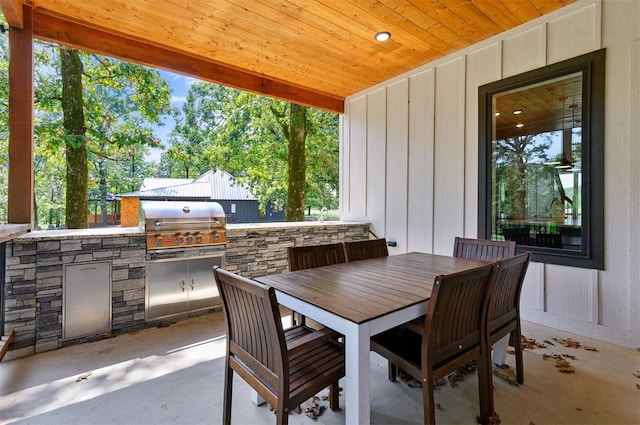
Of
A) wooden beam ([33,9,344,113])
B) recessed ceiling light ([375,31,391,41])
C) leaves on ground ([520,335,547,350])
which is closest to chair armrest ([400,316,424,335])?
leaves on ground ([520,335,547,350])

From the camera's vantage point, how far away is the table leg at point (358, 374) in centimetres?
132

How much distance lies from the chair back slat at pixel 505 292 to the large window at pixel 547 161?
1.50 meters

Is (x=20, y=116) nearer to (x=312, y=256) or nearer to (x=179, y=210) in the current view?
(x=179, y=210)

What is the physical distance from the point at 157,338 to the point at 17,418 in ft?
3.77

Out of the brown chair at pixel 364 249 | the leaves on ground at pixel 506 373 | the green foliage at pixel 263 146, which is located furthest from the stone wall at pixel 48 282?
the green foliage at pixel 263 146

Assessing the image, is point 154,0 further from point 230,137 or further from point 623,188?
point 230,137

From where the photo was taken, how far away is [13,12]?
2580mm

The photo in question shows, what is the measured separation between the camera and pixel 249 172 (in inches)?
328

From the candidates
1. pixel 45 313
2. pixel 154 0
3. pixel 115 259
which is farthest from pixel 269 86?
pixel 45 313

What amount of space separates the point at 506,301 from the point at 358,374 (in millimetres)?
1302

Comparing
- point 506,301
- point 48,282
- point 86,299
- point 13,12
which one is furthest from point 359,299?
point 13,12

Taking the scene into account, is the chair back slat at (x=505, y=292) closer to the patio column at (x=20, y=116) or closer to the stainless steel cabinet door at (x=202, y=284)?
the stainless steel cabinet door at (x=202, y=284)

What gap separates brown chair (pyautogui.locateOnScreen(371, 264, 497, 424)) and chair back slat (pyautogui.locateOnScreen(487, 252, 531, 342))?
4.6 inches

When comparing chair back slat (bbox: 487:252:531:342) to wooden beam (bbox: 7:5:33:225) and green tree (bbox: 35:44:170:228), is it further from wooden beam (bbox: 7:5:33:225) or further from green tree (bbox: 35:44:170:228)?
green tree (bbox: 35:44:170:228)
